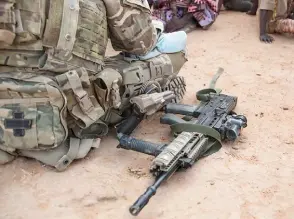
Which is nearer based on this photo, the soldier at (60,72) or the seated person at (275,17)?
the soldier at (60,72)

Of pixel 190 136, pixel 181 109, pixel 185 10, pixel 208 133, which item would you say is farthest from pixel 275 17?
pixel 190 136

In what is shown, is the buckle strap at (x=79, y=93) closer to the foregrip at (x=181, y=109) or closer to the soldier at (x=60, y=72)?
the soldier at (x=60, y=72)

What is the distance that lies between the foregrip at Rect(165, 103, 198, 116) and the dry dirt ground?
14cm

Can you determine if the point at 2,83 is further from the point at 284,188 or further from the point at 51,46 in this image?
the point at 284,188

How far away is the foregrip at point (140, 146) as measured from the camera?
93.8 inches

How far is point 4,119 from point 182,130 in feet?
3.25

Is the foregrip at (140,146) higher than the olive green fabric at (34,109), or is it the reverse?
the olive green fabric at (34,109)

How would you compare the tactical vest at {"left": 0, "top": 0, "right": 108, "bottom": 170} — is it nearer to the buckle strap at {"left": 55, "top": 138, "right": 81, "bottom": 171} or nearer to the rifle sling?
the buckle strap at {"left": 55, "top": 138, "right": 81, "bottom": 171}

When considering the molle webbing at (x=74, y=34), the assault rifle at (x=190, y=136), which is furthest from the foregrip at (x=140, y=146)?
the molle webbing at (x=74, y=34)

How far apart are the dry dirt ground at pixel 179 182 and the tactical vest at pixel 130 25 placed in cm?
57

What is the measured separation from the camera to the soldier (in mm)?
2170

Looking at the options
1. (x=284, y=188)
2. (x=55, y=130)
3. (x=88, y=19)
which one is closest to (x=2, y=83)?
(x=55, y=130)

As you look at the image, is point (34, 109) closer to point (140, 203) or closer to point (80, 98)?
point (80, 98)

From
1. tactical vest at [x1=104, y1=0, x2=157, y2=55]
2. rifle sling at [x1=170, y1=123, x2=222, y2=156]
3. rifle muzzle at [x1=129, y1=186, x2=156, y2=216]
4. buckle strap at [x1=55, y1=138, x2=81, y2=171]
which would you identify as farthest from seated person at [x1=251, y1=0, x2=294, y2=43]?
rifle muzzle at [x1=129, y1=186, x2=156, y2=216]
